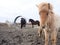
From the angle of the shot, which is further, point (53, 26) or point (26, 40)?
point (26, 40)

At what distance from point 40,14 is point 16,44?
2.52m

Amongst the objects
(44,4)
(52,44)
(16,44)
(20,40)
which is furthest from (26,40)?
(44,4)

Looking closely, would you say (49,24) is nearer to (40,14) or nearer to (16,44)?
(40,14)

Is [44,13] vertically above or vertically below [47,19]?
above

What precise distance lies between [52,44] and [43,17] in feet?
5.95

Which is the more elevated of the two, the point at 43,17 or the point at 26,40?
the point at 43,17

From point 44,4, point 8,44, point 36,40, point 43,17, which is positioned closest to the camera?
point 43,17

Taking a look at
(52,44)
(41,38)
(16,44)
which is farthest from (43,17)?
(41,38)

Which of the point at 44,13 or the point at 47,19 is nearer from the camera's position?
the point at 44,13

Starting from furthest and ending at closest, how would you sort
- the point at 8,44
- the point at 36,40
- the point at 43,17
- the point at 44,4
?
the point at 36,40
the point at 8,44
the point at 44,4
the point at 43,17

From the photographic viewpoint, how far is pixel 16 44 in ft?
35.2

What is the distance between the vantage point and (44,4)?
31.4 ft

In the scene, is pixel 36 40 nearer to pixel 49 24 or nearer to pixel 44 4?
pixel 49 24

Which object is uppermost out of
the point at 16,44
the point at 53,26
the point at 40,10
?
the point at 40,10
